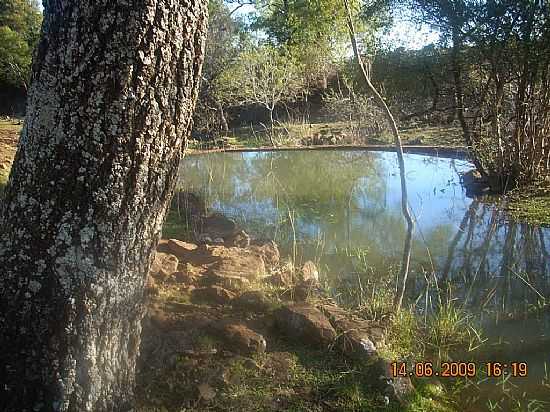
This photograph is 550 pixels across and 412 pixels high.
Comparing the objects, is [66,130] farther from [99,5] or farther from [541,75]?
[541,75]

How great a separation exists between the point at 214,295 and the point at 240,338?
531mm

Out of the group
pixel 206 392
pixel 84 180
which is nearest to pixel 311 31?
pixel 206 392

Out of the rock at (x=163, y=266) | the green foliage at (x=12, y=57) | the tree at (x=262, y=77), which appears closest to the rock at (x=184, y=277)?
the rock at (x=163, y=266)

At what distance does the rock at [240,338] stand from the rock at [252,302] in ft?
1.15

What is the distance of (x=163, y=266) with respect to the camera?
2.92 meters

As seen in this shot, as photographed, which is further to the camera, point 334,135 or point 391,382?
point 334,135

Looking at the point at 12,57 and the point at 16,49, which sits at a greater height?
the point at 16,49

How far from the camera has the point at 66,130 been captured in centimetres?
135

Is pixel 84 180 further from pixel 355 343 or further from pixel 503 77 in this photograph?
pixel 503 77

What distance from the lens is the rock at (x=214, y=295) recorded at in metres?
2.61

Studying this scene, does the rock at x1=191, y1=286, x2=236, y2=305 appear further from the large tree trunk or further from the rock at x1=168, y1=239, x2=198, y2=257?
the large tree trunk

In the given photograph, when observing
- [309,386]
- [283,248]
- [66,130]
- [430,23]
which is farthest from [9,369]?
[430,23]

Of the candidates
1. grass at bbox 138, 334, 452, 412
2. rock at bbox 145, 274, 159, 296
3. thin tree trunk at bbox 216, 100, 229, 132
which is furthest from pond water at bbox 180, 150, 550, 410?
thin tree trunk at bbox 216, 100, 229, 132
